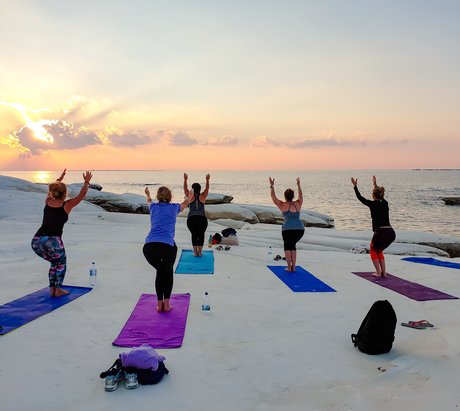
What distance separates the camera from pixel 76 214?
2148cm

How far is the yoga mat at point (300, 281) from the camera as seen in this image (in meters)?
8.59

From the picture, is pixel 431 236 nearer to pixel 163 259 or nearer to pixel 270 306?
pixel 270 306

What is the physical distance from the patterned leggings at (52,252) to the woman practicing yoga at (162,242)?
72.1 inches

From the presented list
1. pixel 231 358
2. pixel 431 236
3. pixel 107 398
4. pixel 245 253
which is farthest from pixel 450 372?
pixel 431 236

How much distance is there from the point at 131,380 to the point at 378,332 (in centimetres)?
318

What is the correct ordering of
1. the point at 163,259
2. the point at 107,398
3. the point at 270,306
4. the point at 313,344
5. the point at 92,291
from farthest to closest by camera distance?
1. the point at 92,291
2. the point at 270,306
3. the point at 163,259
4. the point at 313,344
5. the point at 107,398

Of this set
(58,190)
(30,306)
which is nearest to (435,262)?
(58,190)

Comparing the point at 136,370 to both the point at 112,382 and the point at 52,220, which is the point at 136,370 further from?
the point at 52,220

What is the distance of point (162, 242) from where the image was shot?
254 inches

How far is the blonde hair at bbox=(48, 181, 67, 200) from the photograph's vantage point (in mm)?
7023

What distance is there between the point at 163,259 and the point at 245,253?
264 inches

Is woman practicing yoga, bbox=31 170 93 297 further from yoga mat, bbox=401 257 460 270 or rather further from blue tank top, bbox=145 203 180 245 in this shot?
yoga mat, bbox=401 257 460 270

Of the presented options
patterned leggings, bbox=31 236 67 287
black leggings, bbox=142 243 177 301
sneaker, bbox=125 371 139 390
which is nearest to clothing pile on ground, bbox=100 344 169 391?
sneaker, bbox=125 371 139 390

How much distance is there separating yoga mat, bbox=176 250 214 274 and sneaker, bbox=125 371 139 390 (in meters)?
5.62
